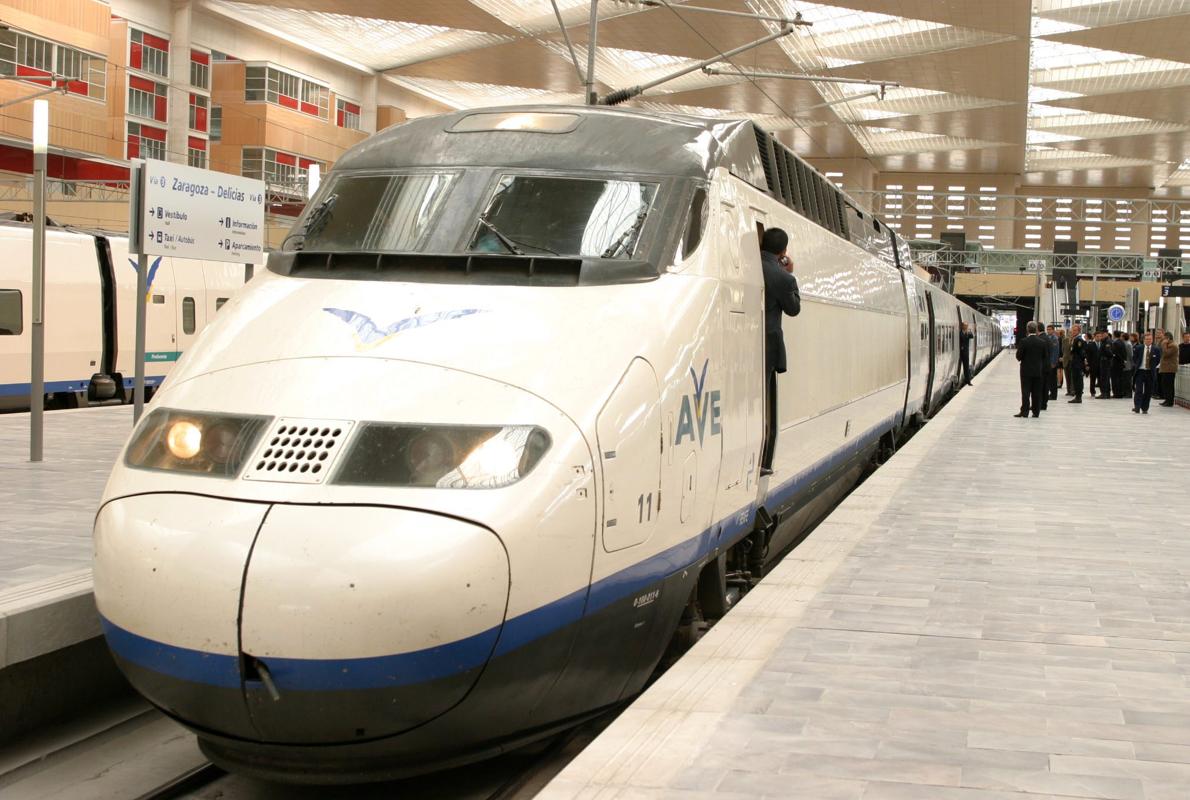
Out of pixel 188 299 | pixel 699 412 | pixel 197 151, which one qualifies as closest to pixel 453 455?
pixel 699 412

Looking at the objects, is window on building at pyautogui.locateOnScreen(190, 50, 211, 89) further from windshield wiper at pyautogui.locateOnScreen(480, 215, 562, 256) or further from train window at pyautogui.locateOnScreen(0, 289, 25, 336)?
windshield wiper at pyautogui.locateOnScreen(480, 215, 562, 256)

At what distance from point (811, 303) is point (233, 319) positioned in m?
4.30

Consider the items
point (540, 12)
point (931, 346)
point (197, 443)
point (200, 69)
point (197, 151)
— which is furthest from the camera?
point (197, 151)

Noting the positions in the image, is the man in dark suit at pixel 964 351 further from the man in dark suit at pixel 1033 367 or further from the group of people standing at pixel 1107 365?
the man in dark suit at pixel 1033 367

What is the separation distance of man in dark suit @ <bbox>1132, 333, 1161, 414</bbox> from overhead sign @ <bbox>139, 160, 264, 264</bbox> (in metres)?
17.0

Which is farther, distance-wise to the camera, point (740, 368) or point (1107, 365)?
point (1107, 365)

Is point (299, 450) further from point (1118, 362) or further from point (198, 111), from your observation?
point (198, 111)

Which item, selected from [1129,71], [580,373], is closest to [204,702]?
[580,373]

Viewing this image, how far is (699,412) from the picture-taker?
18.6ft

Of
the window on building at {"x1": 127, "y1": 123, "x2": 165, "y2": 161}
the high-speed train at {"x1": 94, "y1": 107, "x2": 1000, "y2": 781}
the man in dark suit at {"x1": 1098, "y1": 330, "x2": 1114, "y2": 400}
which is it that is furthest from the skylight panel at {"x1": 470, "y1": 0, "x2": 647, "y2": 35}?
the high-speed train at {"x1": 94, "y1": 107, "x2": 1000, "y2": 781}

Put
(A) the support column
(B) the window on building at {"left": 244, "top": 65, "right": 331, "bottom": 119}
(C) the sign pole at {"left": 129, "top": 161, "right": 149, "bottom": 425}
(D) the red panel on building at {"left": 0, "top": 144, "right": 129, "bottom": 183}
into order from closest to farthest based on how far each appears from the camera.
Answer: (C) the sign pole at {"left": 129, "top": 161, "right": 149, "bottom": 425} < (D) the red panel on building at {"left": 0, "top": 144, "right": 129, "bottom": 183} < (A) the support column < (B) the window on building at {"left": 244, "top": 65, "right": 331, "bottom": 119}

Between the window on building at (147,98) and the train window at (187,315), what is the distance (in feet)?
65.1

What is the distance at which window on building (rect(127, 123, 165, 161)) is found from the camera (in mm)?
41625

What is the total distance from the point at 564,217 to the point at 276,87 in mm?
44182
